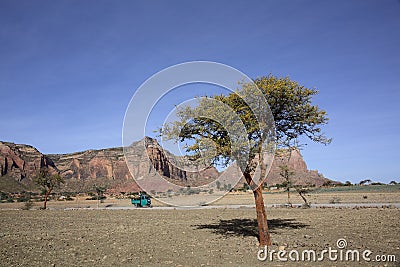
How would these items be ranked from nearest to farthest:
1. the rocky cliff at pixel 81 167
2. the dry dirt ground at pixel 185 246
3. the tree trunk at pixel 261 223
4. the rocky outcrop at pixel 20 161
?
1. the dry dirt ground at pixel 185 246
2. the tree trunk at pixel 261 223
3. the rocky cliff at pixel 81 167
4. the rocky outcrop at pixel 20 161

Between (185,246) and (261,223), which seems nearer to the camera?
(261,223)

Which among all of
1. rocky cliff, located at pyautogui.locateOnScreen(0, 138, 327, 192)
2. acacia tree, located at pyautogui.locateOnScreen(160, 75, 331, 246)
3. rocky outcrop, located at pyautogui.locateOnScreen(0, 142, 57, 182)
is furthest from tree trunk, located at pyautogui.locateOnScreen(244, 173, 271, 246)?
rocky outcrop, located at pyautogui.locateOnScreen(0, 142, 57, 182)

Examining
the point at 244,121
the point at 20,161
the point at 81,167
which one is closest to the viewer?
the point at 244,121

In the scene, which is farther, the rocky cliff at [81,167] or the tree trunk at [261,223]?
the rocky cliff at [81,167]

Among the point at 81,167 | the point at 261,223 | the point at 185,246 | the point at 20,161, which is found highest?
the point at 20,161

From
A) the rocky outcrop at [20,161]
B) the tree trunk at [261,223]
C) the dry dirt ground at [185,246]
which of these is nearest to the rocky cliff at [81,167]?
the rocky outcrop at [20,161]

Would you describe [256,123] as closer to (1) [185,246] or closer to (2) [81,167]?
(1) [185,246]

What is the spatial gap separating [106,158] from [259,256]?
148910 millimetres

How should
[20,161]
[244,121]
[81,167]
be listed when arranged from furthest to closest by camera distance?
[81,167] → [20,161] → [244,121]

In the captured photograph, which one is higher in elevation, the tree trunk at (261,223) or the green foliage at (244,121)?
the green foliage at (244,121)

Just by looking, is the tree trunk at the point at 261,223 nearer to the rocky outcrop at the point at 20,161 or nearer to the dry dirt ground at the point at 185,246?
the dry dirt ground at the point at 185,246

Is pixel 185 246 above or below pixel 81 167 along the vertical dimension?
below

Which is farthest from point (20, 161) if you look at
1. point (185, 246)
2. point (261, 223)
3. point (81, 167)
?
point (261, 223)

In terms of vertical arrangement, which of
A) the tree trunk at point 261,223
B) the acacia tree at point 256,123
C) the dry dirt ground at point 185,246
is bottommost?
→ the dry dirt ground at point 185,246
